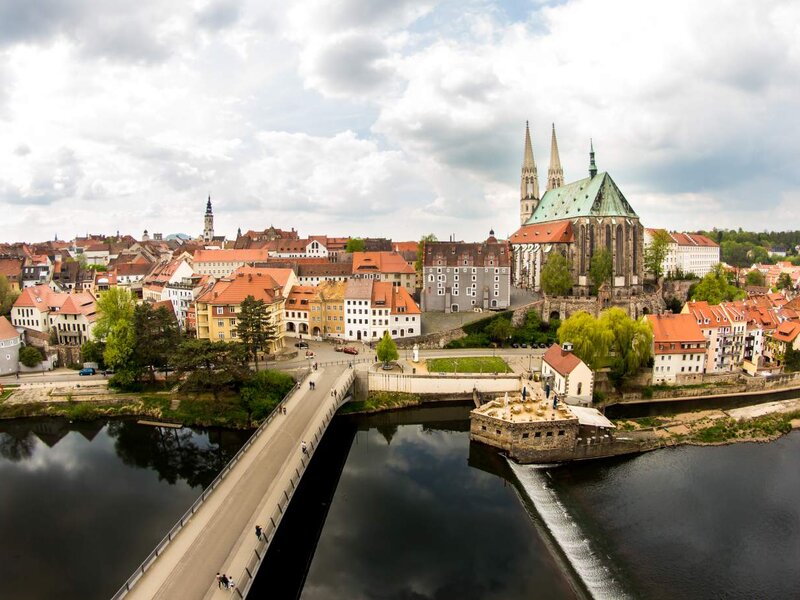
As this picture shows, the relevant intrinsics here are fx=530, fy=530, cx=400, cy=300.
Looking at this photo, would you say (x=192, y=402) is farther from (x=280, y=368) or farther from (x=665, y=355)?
(x=665, y=355)

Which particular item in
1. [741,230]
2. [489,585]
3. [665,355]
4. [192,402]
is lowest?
[489,585]

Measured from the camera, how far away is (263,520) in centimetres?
2308

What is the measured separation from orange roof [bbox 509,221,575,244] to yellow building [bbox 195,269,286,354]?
42.5 m

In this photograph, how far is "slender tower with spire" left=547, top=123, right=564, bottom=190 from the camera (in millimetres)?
104750

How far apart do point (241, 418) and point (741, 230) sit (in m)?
209

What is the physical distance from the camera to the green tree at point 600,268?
73.5m

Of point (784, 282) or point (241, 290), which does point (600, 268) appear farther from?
point (784, 282)

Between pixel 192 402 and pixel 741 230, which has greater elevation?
pixel 741 230

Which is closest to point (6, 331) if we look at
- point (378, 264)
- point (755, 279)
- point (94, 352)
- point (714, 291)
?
point (94, 352)

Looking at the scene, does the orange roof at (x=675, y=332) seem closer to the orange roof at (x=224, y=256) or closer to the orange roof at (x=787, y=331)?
the orange roof at (x=787, y=331)

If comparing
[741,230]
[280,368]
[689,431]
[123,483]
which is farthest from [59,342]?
[741,230]

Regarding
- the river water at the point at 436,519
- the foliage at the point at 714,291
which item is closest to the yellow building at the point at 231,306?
the river water at the point at 436,519

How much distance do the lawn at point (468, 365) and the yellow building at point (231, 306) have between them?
16157 millimetres

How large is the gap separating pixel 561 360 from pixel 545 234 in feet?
130
